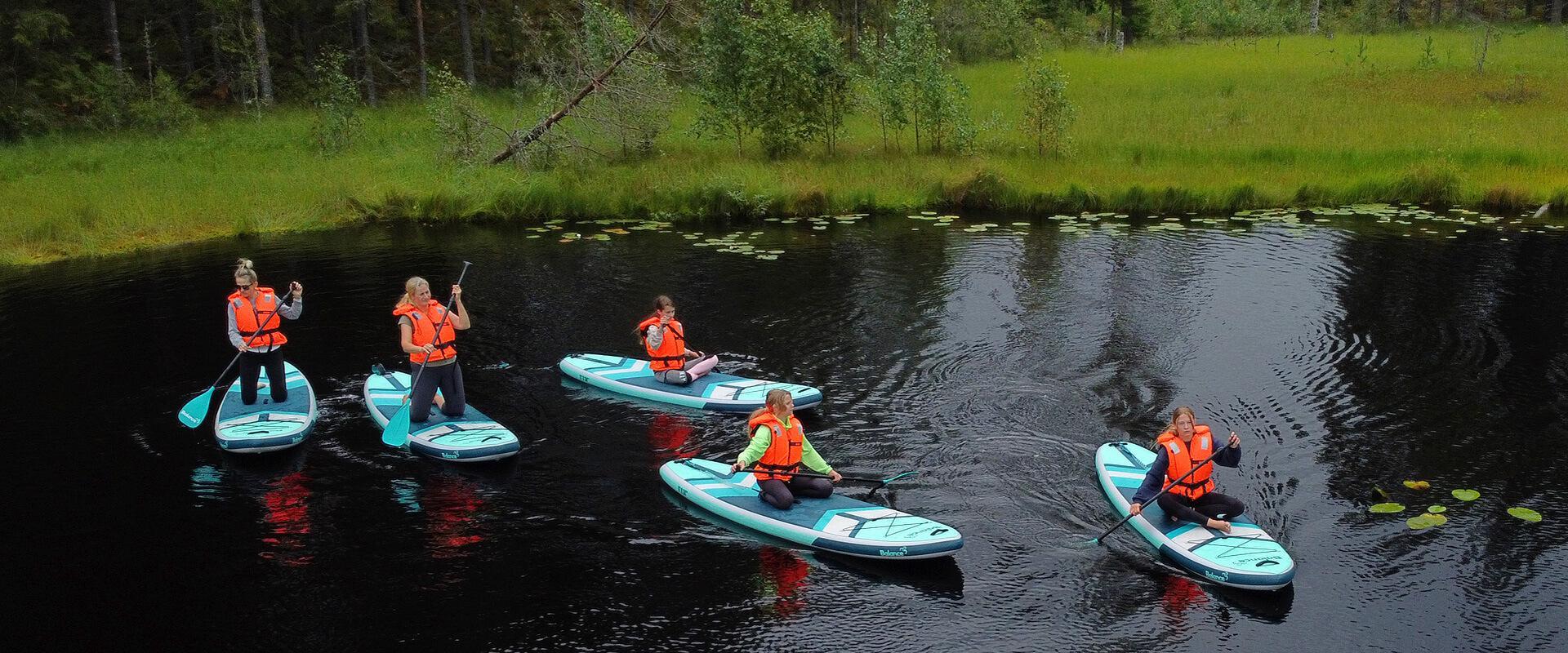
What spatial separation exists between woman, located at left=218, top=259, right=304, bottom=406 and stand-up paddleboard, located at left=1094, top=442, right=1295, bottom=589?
7548 millimetres

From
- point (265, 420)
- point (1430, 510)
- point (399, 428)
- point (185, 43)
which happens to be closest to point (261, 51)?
point (185, 43)

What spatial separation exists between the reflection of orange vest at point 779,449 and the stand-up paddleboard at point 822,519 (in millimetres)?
233

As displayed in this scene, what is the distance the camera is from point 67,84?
94.4 ft

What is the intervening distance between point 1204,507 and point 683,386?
5.22m

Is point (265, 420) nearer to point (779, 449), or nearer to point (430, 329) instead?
point (430, 329)

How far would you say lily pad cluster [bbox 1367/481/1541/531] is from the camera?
8320 millimetres

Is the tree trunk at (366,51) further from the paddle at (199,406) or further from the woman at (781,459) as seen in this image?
the woman at (781,459)

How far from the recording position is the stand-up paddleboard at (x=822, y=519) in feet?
25.9

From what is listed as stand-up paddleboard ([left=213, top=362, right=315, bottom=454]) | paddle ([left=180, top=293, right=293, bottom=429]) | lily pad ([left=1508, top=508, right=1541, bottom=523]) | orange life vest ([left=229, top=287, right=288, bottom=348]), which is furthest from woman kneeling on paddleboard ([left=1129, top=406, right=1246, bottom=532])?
orange life vest ([left=229, top=287, right=288, bottom=348])

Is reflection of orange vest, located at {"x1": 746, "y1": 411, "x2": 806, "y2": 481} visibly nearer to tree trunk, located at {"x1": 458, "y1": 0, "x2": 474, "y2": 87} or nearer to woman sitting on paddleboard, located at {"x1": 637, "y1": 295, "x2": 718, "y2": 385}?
woman sitting on paddleboard, located at {"x1": 637, "y1": 295, "x2": 718, "y2": 385}

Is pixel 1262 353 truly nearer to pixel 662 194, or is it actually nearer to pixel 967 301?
pixel 967 301

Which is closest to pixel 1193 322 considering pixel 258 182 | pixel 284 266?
pixel 284 266

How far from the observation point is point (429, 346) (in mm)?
10148

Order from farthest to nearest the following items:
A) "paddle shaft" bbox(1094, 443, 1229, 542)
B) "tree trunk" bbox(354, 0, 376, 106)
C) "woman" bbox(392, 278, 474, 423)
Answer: "tree trunk" bbox(354, 0, 376, 106) < "woman" bbox(392, 278, 474, 423) < "paddle shaft" bbox(1094, 443, 1229, 542)
